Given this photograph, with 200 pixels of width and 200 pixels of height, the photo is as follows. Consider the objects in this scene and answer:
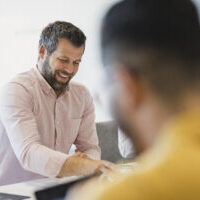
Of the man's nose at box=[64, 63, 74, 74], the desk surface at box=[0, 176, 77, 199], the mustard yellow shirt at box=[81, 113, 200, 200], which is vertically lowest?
the desk surface at box=[0, 176, 77, 199]

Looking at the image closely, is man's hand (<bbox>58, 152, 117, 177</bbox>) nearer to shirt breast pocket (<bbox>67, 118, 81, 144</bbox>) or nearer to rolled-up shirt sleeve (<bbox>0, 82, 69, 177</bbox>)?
rolled-up shirt sleeve (<bbox>0, 82, 69, 177</bbox>)

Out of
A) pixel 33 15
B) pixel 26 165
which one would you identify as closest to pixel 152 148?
pixel 26 165

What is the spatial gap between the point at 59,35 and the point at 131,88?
5.66 ft

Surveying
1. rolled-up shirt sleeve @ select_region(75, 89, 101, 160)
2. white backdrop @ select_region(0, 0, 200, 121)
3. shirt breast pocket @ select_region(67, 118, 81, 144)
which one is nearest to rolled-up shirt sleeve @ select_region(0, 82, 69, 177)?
shirt breast pocket @ select_region(67, 118, 81, 144)

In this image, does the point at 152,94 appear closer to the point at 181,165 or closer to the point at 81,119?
the point at 181,165

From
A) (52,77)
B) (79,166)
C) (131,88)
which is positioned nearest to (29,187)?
(79,166)

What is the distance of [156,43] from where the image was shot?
62 cm

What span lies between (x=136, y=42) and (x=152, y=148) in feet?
0.55

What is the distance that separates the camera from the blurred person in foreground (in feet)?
1.86

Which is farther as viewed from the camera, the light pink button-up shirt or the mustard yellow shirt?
the light pink button-up shirt

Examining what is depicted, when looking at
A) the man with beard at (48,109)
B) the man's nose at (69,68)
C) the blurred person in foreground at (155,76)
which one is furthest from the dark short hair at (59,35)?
the blurred person in foreground at (155,76)

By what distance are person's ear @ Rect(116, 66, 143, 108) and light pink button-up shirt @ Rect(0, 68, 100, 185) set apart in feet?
4.39

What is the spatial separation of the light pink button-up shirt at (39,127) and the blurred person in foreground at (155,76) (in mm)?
1330

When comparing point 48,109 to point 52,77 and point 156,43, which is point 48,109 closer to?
point 52,77
